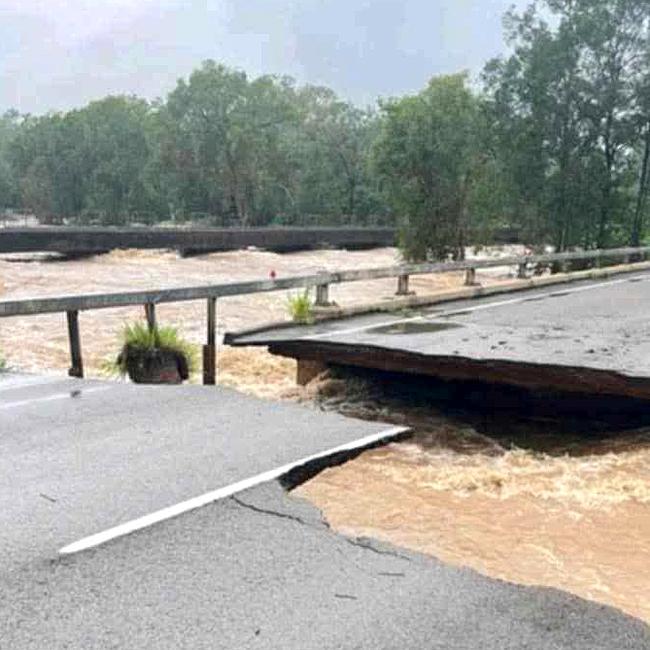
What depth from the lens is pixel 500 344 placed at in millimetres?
9047

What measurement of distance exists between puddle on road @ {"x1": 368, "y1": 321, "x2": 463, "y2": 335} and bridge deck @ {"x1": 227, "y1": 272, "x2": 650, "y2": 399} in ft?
0.04

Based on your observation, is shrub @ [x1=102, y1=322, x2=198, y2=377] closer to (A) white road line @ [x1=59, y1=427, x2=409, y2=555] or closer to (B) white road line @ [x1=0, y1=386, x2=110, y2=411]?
(B) white road line @ [x1=0, y1=386, x2=110, y2=411]

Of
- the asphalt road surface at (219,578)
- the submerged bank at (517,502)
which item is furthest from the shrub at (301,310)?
the asphalt road surface at (219,578)

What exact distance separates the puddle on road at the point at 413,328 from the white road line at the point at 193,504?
403 cm

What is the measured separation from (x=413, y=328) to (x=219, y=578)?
22.6 feet

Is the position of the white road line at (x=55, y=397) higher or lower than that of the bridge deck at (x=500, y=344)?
lower

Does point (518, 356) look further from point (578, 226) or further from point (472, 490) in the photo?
point (578, 226)

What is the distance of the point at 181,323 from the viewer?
720 inches

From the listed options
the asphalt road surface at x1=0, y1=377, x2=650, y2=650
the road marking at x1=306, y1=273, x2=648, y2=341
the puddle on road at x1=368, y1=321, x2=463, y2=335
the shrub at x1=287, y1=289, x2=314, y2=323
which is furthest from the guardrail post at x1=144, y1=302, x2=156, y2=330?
the asphalt road surface at x1=0, y1=377, x2=650, y2=650

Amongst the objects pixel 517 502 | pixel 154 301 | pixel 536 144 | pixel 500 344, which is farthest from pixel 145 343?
pixel 536 144

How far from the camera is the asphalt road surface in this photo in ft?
11.3

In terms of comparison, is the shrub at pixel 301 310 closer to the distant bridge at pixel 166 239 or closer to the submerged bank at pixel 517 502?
the submerged bank at pixel 517 502

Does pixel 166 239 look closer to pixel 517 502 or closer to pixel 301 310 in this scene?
pixel 301 310

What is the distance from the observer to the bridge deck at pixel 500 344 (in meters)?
7.80
